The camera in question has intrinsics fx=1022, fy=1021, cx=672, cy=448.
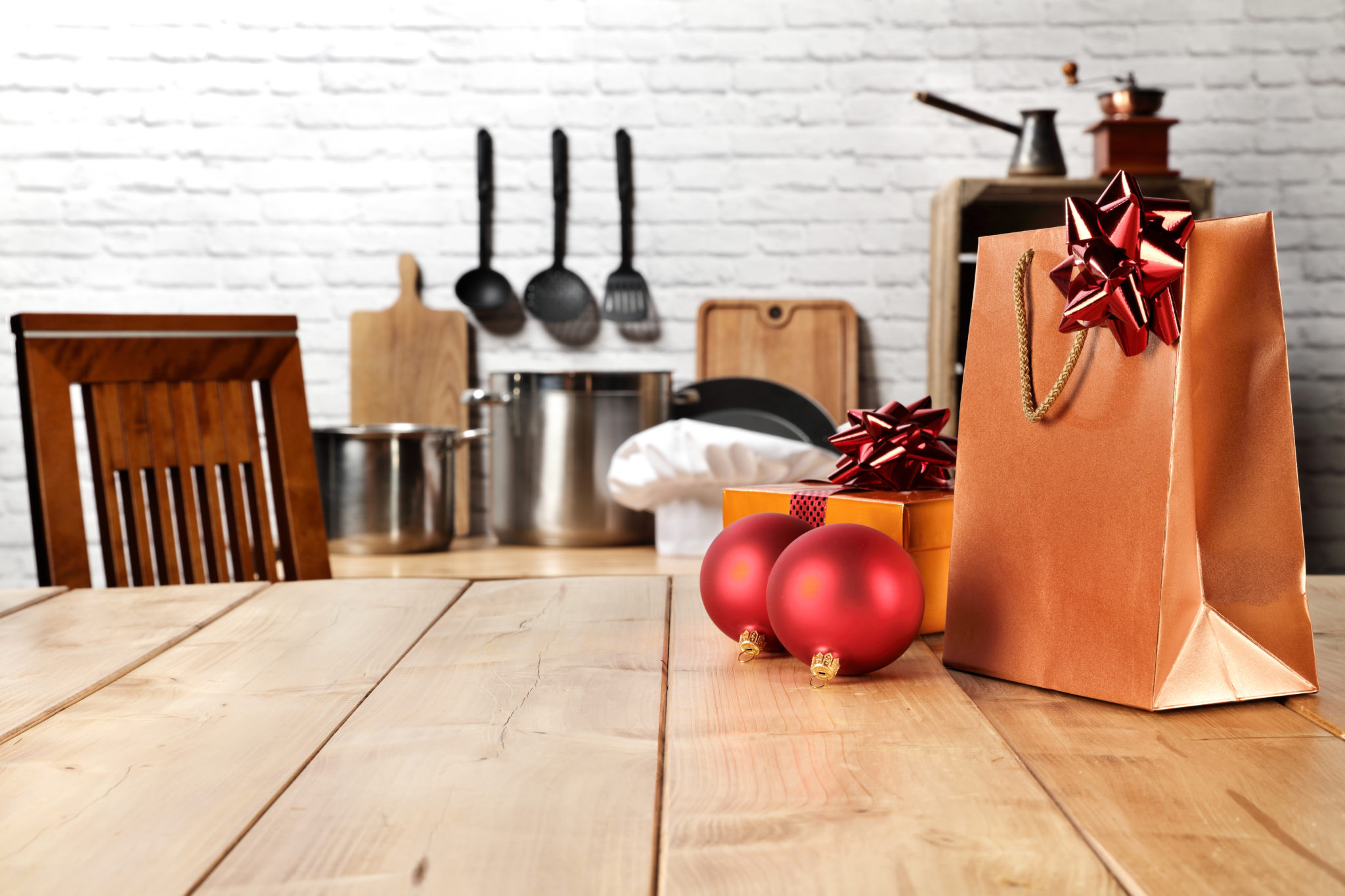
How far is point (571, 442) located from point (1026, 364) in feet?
3.99

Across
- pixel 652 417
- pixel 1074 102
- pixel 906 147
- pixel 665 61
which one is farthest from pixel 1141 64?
pixel 652 417

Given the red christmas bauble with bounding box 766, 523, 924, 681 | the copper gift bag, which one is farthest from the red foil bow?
the red christmas bauble with bounding box 766, 523, 924, 681

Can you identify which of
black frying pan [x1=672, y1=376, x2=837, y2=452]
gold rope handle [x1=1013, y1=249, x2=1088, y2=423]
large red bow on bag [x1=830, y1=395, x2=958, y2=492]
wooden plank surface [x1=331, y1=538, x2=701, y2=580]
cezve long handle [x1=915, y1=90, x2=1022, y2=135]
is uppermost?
cezve long handle [x1=915, y1=90, x2=1022, y2=135]

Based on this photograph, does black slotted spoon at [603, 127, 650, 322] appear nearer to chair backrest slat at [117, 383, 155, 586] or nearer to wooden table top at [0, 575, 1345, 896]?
chair backrest slat at [117, 383, 155, 586]

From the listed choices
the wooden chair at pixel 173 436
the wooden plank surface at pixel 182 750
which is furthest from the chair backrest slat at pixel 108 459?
the wooden plank surface at pixel 182 750

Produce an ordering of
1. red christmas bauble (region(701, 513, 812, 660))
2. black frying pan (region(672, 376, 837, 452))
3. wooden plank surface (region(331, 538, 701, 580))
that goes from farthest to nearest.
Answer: black frying pan (region(672, 376, 837, 452)) < wooden plank surface (region(331, 538, 701, 580)) < red christmas bauble (region(701, 513, 812, 660))

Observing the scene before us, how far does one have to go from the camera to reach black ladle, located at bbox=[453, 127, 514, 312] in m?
2.02

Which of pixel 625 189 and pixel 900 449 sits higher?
pixel 625 189

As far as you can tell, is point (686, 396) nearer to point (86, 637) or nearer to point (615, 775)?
point (86, 637)

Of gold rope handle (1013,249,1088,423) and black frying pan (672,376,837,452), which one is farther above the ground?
gold rope handle (1013,249,1088,423)

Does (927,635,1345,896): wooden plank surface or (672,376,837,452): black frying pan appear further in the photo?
(672,376,837,452): black frying pan

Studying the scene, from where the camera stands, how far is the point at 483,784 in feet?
1.25

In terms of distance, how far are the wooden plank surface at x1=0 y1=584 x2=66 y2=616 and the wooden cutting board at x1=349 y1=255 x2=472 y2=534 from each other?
4.01 ft

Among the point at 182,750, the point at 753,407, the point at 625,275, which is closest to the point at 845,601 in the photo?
the point at 182,750
